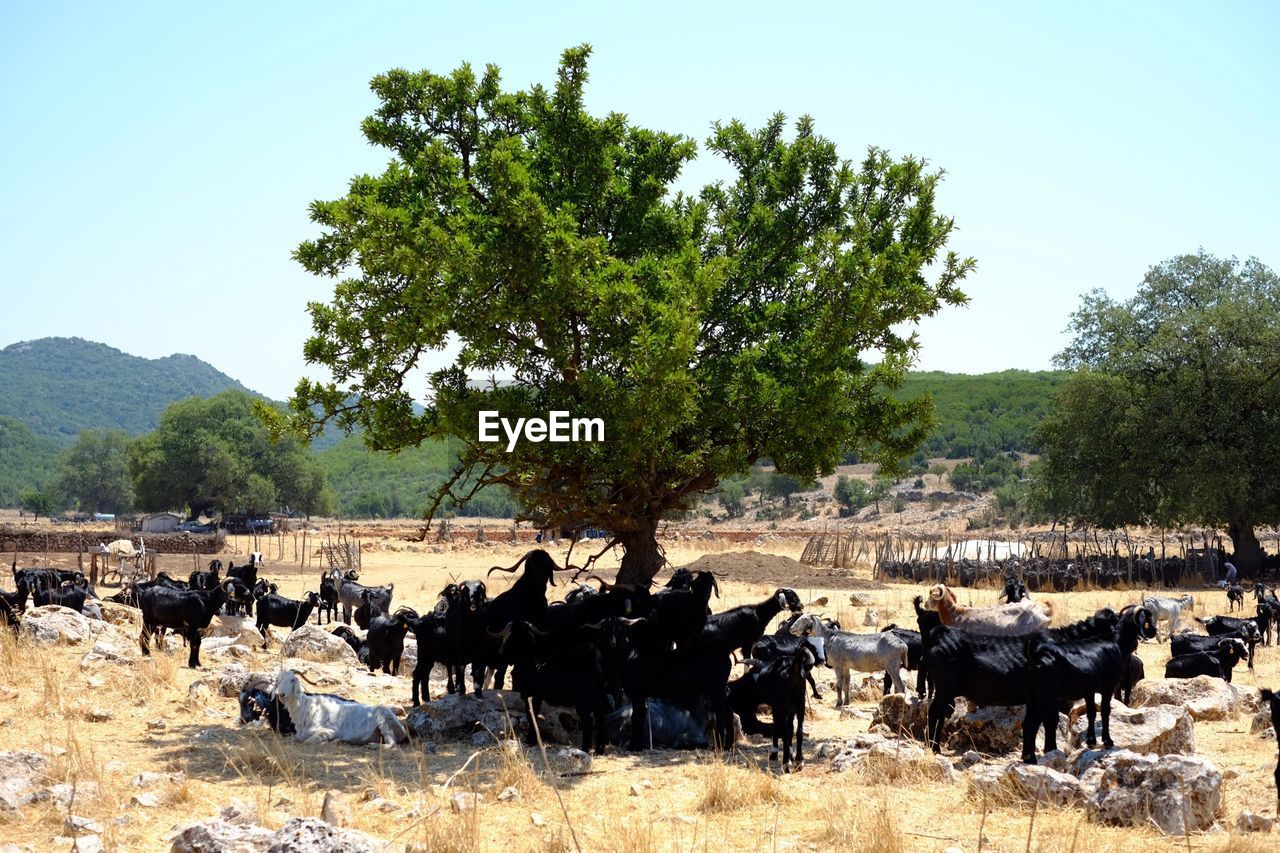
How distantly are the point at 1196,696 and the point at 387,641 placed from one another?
9.71 m

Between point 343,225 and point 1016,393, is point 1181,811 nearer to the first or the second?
point 343,225

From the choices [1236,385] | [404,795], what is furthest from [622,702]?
[1236,385]

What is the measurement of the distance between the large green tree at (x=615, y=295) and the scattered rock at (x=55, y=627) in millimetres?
6479

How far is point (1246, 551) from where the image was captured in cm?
3831

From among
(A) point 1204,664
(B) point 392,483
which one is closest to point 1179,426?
(A) point 1204,664

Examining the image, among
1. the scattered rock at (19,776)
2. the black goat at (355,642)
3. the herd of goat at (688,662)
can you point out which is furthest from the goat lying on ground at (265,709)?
the black goat at (355,642)

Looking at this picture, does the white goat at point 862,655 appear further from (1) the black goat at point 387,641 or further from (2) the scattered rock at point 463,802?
(2) the scattered rock at point 463,802

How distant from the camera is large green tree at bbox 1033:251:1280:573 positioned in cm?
3662

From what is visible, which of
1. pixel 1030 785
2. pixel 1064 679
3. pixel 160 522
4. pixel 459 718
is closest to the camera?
pixel 1030 785

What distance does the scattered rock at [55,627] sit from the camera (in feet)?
52.5

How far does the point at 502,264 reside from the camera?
1146cm

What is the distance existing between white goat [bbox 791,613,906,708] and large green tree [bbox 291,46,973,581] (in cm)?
229

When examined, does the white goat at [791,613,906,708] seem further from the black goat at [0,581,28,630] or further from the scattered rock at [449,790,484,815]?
the black goat at [0,581,28,630]

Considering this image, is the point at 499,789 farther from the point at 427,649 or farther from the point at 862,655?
the point at 862,655
